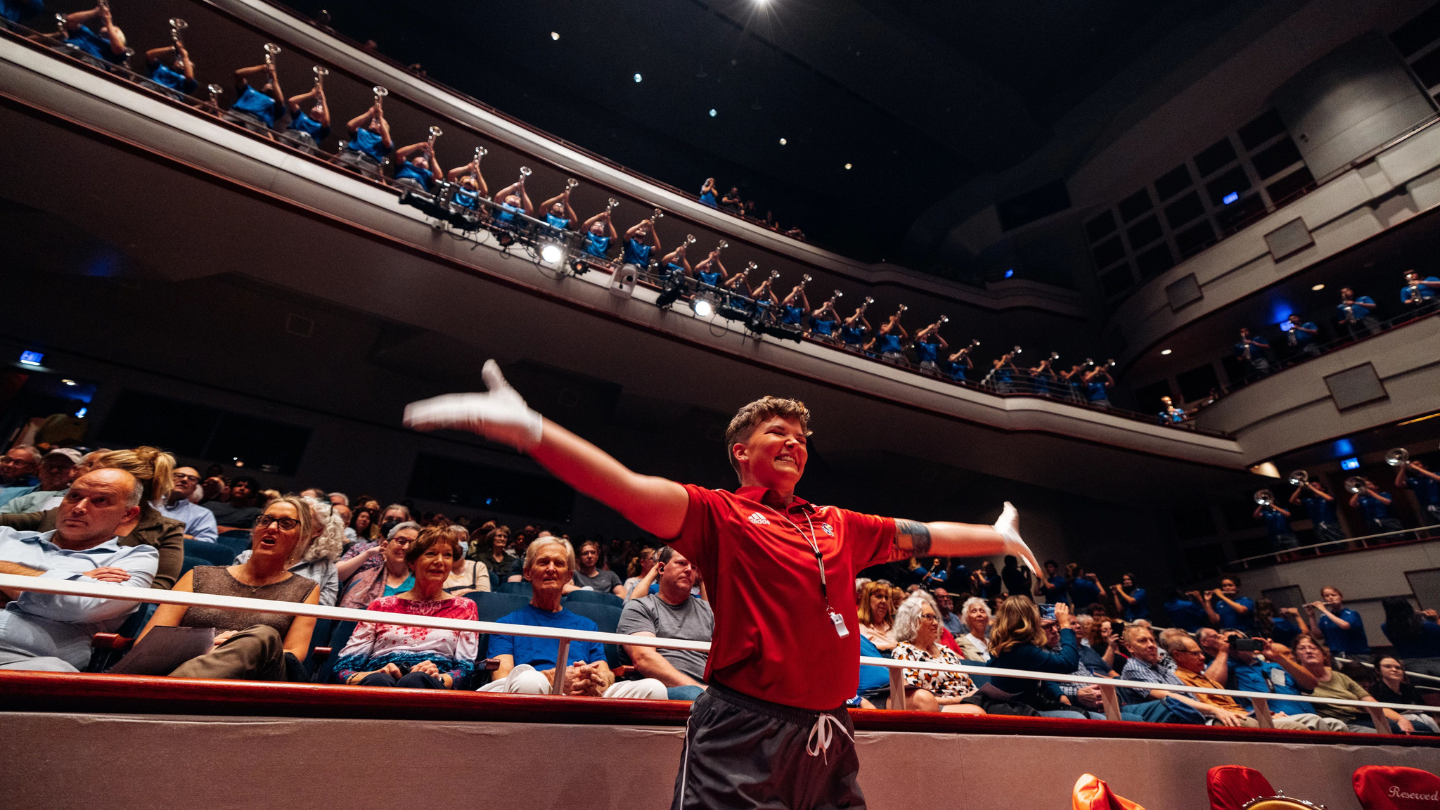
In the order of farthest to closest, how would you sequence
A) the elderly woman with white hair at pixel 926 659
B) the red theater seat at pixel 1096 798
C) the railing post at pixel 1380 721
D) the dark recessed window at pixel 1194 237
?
the dark recessed window at pixel 1194 237 < the railing post at pixel 1380 721 < the elderly woman with white hair at pixel 926 659 < the red theater seat at pixel 1096 798

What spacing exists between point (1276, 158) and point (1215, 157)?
1.06 metres

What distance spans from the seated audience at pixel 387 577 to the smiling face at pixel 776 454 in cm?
193

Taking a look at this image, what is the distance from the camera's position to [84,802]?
100 cm

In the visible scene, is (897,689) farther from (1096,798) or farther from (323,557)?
(323,557)

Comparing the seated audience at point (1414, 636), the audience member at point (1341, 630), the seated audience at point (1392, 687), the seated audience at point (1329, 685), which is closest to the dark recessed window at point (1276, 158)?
the seated audience at point (1414, 636)

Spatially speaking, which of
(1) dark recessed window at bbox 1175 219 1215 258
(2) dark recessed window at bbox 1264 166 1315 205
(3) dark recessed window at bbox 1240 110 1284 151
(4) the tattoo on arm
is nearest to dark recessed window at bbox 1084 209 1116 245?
(1) dark recessed window at bbox 1175 219 1215 258

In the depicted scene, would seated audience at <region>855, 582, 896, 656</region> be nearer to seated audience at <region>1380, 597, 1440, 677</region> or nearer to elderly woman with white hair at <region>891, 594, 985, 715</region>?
elderly woman with white hair at <region>891, 594, 985, 715</region>

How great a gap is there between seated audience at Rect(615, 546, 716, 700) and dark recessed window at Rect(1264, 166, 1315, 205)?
1151 cm

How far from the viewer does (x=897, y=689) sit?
1.89 meters

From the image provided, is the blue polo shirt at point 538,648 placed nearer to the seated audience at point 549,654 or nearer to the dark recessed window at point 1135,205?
the seated audience at point 549,654

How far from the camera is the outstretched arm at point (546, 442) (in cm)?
80

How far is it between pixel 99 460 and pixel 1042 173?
15.0m

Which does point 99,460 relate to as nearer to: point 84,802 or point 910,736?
point 84,802

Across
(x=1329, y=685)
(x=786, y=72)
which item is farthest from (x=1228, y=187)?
(x=1329, y=685)
